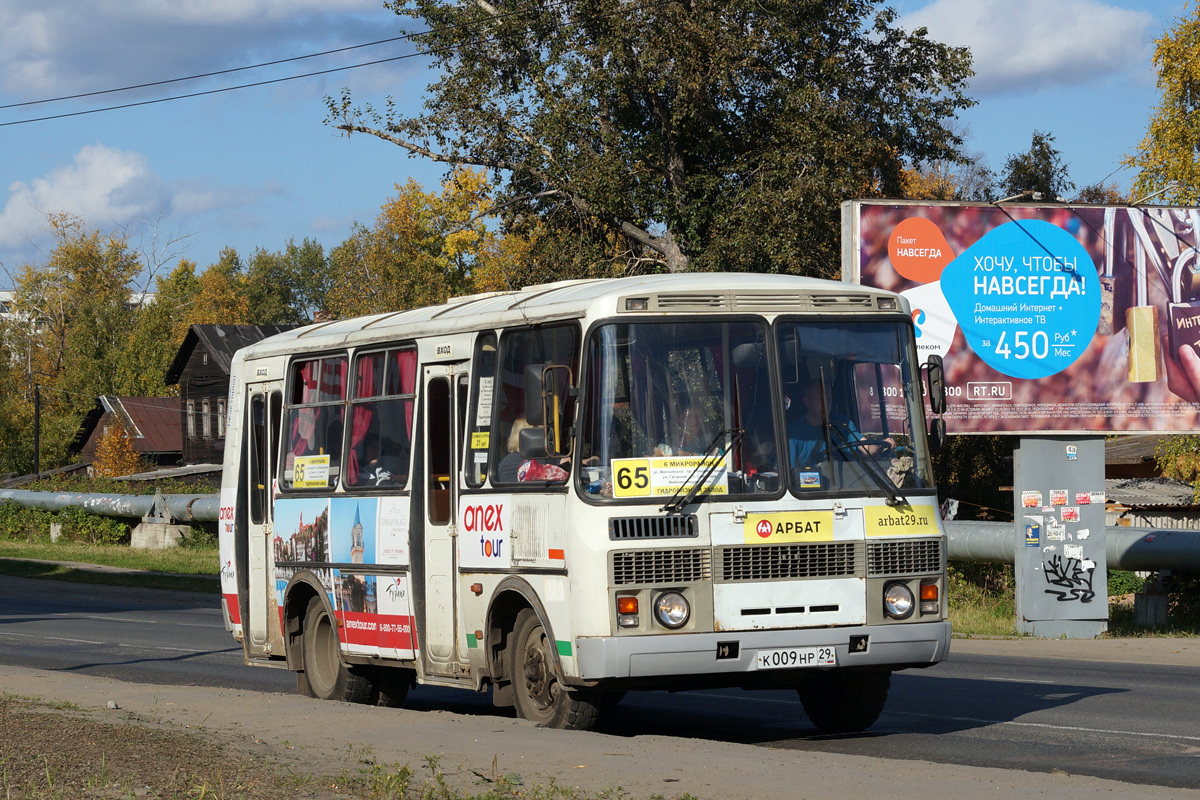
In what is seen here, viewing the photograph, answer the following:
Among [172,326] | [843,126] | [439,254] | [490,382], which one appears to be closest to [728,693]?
[490,382]

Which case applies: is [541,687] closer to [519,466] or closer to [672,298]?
[519,466]

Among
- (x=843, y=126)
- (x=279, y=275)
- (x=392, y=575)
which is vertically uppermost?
(x=279, y=275)

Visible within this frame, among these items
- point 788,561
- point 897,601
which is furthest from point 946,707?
point 788,561

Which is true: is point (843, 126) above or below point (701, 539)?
above

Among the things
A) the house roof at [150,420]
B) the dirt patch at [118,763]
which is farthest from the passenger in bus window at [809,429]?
the house roof at [150,420]

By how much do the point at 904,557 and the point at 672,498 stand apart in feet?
5.38

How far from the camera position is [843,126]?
34.1 meters

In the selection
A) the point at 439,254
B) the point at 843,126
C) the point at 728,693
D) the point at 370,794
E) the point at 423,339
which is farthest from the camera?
the point at 439,254

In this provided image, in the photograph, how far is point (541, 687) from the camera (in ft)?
34.1

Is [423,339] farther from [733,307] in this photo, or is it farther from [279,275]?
[279,275]

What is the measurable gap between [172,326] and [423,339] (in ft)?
329

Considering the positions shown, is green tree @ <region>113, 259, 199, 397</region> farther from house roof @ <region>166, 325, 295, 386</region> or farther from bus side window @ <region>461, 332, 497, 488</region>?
bus side window @ <region>461, 332, 497, 488</region>

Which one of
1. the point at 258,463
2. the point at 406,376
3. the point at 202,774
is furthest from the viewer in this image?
the point at 258,463

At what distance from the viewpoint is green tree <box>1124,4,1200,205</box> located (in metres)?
41.5
